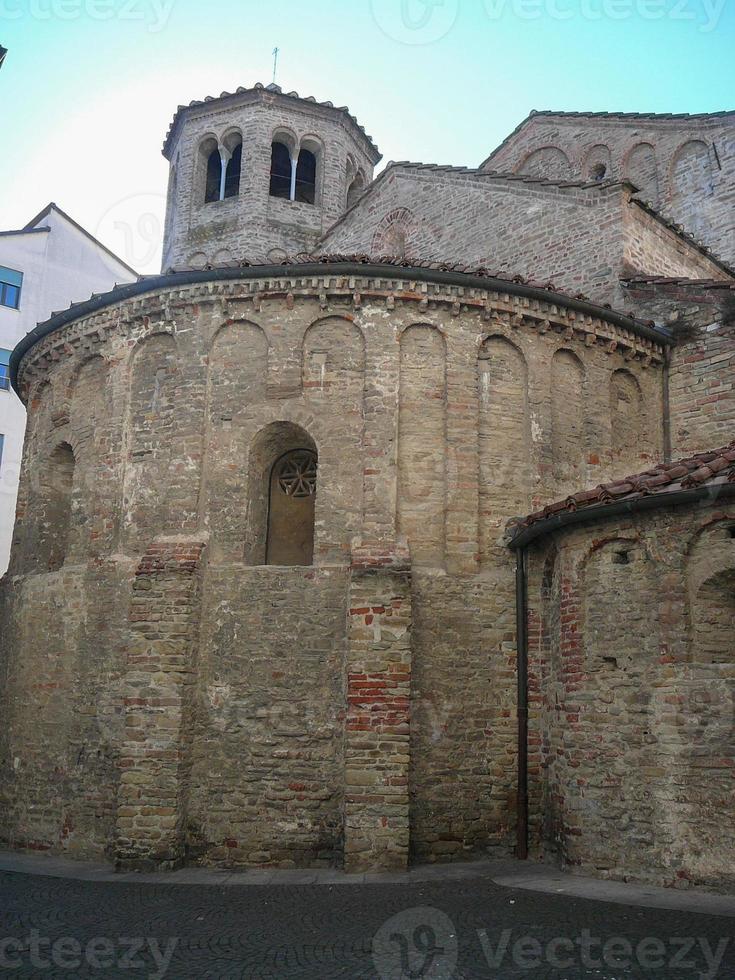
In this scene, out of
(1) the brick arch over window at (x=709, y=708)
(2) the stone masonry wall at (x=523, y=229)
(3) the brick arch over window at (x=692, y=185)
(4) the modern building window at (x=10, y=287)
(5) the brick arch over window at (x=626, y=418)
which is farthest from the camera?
(4) the modern building window at (x=10, y=287)

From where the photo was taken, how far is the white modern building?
102 ft

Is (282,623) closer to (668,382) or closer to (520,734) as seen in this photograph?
(520,734)

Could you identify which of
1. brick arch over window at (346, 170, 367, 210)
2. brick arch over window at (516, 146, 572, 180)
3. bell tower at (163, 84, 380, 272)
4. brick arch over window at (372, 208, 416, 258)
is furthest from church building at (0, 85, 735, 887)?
brick arch over window at (346, 170, 367, 210)

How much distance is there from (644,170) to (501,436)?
13150mm

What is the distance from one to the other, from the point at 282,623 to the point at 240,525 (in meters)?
1.54

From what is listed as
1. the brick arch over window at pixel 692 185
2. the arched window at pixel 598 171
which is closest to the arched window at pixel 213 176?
the arched window at pixel 598 171

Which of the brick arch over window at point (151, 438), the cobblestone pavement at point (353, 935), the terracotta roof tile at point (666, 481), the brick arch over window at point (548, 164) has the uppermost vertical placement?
the brick arch over window at point (548, 164)

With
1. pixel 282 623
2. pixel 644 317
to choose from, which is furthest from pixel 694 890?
pixel 644 317

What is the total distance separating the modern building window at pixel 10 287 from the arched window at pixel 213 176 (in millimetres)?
9588

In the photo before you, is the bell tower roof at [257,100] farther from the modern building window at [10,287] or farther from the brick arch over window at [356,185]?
the modern building window at [10,287]

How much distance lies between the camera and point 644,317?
586 inches

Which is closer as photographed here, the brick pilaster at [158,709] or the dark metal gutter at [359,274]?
the brick pilaster at [158,709]

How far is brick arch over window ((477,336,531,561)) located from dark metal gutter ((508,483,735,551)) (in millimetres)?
504

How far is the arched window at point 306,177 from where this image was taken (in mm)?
26688
